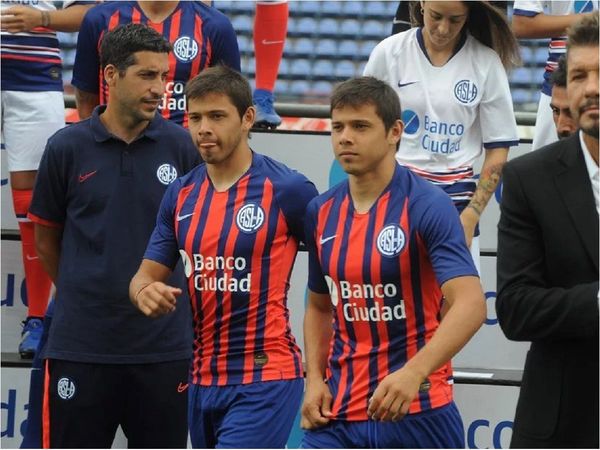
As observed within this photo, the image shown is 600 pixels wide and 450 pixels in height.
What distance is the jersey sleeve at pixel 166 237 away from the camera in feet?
14.6

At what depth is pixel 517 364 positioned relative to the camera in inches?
234

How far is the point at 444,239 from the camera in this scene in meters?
3.84

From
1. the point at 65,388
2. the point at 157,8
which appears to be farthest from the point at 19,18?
the point at 65,388

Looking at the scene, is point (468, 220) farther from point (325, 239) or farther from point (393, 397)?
point (393, 397)

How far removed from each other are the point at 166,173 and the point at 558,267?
2040mm

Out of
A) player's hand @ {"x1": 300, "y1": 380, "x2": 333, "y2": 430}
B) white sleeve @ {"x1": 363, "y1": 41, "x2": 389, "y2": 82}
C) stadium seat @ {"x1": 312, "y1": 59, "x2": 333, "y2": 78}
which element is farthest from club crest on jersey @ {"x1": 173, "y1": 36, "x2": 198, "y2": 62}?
stadium seat @ {"x1": 312, "y1": 59, "x2": 333, "y2": 78}

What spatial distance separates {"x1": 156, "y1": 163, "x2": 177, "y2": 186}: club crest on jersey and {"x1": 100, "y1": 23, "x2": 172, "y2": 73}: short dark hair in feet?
1.33

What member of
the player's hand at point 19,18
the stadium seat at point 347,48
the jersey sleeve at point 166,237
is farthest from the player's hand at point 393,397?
the stadium seat at point 347,48

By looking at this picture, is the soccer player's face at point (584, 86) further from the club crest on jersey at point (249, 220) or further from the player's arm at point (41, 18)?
the player's arm at point (41, 18)

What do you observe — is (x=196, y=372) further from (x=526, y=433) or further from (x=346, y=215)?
(x=526, y=433)

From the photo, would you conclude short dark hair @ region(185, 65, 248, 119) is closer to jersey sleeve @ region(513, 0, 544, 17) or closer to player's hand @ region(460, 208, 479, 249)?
player's hand @ region(460, 208, 479, 249)

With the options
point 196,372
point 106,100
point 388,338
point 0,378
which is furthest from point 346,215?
point 0,378

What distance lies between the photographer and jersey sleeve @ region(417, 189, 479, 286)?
3.78 meters

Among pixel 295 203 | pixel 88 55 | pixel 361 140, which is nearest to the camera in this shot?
pixel 361 140
